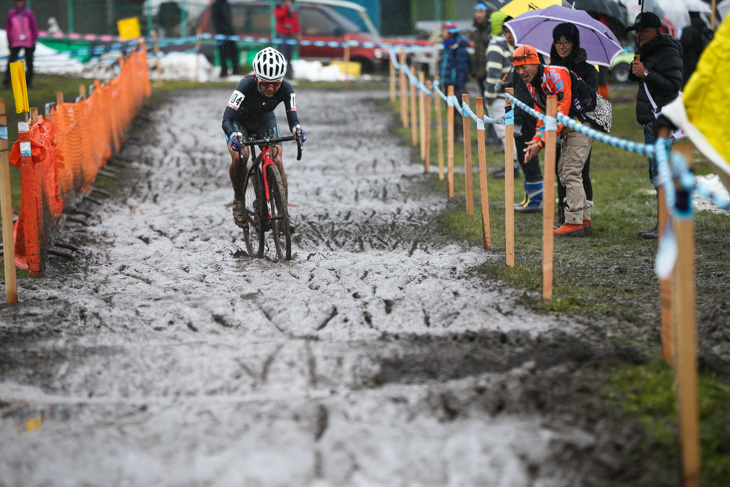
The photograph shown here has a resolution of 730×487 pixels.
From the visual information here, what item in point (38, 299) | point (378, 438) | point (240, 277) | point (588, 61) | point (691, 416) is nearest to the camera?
point (691, 416)

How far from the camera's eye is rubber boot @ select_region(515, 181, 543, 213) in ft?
32.3

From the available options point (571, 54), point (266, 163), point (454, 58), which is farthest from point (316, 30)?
point (266, 163)

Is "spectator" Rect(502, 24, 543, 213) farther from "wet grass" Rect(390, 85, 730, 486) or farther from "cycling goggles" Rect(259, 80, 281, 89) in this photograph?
"cycling goggles" Rect(259, 80, 281, 89)

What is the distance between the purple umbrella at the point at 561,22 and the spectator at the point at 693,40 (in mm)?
4058

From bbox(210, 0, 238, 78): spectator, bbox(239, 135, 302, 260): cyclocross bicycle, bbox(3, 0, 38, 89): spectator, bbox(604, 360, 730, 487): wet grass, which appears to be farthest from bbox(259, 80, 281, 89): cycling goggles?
bbox(210, 0, 238, 78): spectator

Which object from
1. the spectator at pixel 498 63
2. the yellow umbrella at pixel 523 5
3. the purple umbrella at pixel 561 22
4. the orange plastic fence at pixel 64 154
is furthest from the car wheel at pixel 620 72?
the purple umbrella at pixel 561 22

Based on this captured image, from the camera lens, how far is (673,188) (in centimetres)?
370

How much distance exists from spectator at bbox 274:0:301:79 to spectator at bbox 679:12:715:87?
43.4 feet

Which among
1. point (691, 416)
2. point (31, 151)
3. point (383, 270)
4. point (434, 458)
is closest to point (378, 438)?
point (434, 458)

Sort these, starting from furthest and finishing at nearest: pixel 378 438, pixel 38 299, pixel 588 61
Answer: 1. pixel 588 61
2. pixel 38 299
3. pixel 378 438

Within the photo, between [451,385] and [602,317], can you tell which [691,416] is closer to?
[451,385]

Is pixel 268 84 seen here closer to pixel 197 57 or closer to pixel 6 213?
pixel 6 213

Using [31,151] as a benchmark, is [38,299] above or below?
below

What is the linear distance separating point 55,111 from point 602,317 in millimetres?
7112
